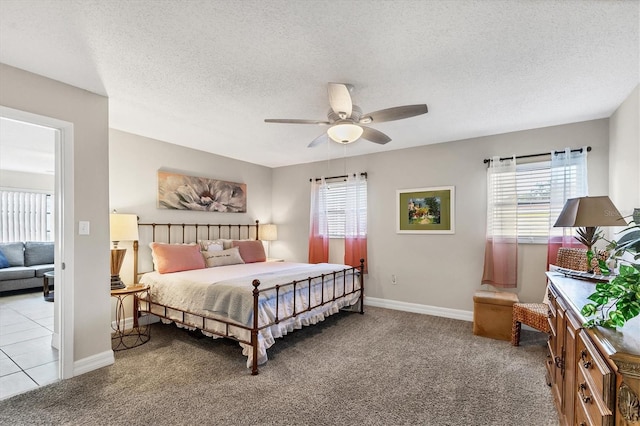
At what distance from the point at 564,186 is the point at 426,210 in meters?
1.62

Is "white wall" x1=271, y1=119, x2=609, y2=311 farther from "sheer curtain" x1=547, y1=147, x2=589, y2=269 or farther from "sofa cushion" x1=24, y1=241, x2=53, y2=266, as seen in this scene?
"sofa cushion" x1=24, y1=241, x2=53, y2=266

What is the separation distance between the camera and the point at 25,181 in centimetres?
677

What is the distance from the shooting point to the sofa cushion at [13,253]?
5.95 meters

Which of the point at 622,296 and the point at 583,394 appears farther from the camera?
the point at 583,394

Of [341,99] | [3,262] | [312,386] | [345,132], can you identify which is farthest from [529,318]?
[3,262]

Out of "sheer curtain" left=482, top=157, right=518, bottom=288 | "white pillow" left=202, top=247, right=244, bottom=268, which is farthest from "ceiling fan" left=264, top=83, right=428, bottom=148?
"white pillow" left=202, top=247, right=244, bottom=268

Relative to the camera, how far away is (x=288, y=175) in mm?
5957

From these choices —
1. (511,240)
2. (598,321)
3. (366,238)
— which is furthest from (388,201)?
(598,321)

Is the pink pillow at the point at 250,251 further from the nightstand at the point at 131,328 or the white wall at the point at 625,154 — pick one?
the white wall at the point at 625,154

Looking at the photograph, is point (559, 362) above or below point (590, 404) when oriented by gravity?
below

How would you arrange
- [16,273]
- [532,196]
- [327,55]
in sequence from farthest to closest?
1. [16,273]
2. [532,196]
3. [327,55]

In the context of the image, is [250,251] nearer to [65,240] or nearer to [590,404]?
[65,240]

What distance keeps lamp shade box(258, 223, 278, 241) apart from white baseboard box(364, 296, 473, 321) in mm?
2027

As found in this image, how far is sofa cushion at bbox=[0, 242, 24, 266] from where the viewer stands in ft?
19.5
